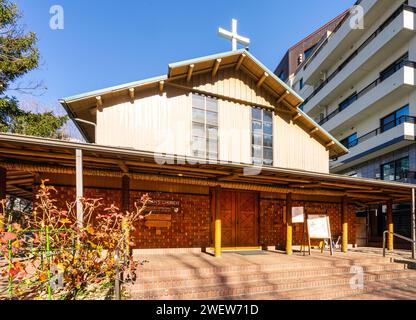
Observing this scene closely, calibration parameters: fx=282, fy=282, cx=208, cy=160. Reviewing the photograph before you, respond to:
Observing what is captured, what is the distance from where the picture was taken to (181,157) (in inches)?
264

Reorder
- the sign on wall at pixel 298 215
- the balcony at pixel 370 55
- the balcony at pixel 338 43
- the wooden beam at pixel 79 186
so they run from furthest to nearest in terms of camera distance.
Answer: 1. the balcony at pixel 338 43
2. the balcony at pixel 370 55
3. the sign on wall at pixel 298 215
4. the wooden beam at pixel 79 186

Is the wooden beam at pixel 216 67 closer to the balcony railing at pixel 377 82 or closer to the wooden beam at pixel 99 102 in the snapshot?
the wooden beam at pixel 99 102

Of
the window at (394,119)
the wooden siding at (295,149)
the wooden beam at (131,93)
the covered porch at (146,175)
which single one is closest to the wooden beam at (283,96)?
the wooden siding at (295,149)

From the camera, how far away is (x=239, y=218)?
10852mm

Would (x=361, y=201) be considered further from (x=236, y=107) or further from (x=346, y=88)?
(x=346, y=88)

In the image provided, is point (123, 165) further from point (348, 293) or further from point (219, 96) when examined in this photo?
point (348, 293)

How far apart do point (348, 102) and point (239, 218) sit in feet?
65.8

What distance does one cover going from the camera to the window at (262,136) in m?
11.7

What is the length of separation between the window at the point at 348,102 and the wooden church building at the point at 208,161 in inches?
542

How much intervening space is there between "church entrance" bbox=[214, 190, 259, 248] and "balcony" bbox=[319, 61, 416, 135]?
1414 centimetres

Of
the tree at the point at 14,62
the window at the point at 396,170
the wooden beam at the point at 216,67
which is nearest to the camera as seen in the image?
the wooden beam at the point at 216,67

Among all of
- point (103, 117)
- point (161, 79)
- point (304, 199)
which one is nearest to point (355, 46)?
point (304, 199)
